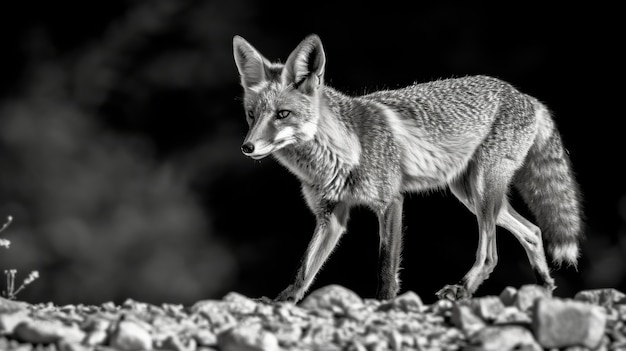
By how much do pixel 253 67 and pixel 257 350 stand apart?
115 inches

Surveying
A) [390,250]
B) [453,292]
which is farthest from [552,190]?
[390,250]

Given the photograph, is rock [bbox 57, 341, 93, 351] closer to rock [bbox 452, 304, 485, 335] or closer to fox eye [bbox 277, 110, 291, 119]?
rock [bbox 452, 304, 485, 335]

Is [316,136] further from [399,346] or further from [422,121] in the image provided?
[399,346]

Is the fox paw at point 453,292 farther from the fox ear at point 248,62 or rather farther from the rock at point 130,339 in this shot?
the rock at point 130,339

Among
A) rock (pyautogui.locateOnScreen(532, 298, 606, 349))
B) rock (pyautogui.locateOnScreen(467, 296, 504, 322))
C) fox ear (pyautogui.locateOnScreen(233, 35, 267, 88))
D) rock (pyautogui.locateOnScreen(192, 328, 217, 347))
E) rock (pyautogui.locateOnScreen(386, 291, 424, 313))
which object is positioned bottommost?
rock (pyautogui.locateOnScreen(532, 298, 606, 349))

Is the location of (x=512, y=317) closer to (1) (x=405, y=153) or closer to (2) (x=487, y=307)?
(2) (x=487, y=307)

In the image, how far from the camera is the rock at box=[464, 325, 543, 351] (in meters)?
3.18

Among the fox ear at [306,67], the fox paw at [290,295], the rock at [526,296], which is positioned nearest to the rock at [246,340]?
the rock at [526,296]

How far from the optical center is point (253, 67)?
5.40 metres

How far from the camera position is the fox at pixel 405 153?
17.0ft

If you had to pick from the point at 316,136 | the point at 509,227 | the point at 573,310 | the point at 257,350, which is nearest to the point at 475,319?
the point at 573,310

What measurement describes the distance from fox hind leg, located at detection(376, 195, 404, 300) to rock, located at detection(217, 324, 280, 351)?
6.59ft

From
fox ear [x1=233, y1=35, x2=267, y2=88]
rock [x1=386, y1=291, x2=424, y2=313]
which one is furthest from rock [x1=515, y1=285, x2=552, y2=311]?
fox ear [x1=233, y1=35, x2=267, y2=88]

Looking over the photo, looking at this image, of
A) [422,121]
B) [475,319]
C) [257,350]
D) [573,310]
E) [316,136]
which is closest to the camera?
[257,350]
